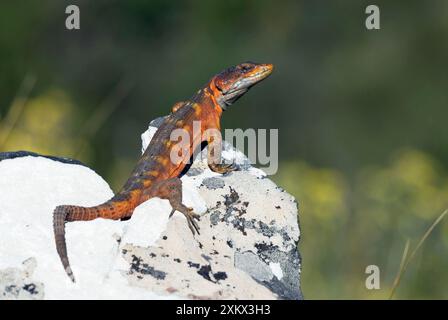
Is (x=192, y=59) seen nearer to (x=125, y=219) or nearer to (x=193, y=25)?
(x=193, y=25)

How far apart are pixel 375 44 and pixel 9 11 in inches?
392

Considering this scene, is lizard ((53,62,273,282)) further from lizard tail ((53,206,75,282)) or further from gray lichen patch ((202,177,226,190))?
gray lichen patch ((202,177,226,190))

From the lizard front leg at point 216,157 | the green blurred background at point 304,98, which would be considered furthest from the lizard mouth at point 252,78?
the green blurred background at point 304,98

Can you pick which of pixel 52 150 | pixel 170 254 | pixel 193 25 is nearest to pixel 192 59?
pixel 193 25

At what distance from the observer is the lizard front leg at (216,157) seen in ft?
23.0

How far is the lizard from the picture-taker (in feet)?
20.1

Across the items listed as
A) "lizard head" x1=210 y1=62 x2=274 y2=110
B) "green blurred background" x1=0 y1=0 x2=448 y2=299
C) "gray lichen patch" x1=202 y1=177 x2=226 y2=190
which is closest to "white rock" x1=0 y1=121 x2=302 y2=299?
"gray lichen patch" x1=202 y1=177 x2=226 y2=190

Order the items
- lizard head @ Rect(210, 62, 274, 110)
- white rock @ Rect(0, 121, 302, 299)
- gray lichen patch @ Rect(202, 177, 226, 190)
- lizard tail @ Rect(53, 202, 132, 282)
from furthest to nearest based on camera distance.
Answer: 1. lizard head @ Rect(210, 62, 274, 110)
2. gray lichen patch @ Rect(202, 177, 226, 190)
3. lizard tail @ Rect(53, 202, 132, 282)
4. white rock @ Rect(0, 121, 302, 299)

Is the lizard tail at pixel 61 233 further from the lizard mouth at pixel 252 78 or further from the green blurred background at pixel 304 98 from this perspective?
the lizard mouth at pixel 252 78

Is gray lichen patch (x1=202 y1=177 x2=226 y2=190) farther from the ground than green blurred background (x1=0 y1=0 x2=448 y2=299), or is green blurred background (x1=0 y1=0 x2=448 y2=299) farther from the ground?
gray lichen patch (x1=202 y1=177 x2=226 y2=190)

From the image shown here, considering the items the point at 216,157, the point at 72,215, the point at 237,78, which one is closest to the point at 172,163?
the point at 216,157

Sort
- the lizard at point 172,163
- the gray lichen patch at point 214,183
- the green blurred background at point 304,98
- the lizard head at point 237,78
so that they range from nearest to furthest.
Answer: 1. the lizard at point 172,163
2. the gray lichen patch at point 214,183
3. the lizard head at point 237,78
4. the green blurred background at point 304,98

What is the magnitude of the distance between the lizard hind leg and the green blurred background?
2151mm

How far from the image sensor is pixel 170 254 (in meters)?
5.73
